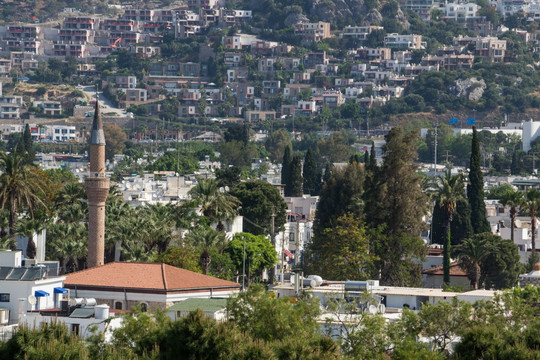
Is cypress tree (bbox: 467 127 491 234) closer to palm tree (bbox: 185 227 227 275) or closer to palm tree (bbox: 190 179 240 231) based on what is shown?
palm tree (bbox: 190 179 240 231)

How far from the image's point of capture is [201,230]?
93.9 meters

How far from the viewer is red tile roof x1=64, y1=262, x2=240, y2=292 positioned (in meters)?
70.9

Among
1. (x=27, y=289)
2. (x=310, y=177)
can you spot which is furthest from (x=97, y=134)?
(x=310, y=177)

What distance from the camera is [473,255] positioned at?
316ft

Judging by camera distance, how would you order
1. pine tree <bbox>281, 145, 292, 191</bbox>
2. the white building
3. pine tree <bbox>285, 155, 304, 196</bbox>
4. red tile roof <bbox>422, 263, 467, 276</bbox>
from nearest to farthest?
the white building, red tile roof <bbox>422, 263, 467, 276</bbox>, pine tree <bbox>285, 155, 304, 196</bbox>, pine tree <bbox>281, 145, 292, 191</bbox>

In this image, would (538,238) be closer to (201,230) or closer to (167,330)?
(201,230)

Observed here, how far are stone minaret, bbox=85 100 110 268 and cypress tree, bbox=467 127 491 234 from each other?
1375 inches

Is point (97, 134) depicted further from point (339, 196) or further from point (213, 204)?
point (339, 196)

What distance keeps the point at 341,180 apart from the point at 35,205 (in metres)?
29.6

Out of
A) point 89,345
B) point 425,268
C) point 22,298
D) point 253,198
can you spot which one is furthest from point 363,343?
point 253,198

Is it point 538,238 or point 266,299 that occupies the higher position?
point 266,299

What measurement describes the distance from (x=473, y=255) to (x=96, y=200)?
1081 inches

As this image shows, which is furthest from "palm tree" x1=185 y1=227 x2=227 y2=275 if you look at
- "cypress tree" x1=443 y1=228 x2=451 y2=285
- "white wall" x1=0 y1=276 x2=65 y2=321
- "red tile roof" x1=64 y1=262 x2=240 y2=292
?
"white wall" x1=0 y1=276 x2=65 y2=321

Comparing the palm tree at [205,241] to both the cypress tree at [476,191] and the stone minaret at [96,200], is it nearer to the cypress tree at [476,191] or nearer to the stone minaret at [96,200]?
the stone minaret at [96,200]
